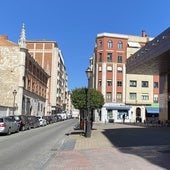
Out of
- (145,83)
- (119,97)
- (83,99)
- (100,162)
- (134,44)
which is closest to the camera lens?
(100,162)

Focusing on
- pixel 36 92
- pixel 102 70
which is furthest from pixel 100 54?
pixel 36 92

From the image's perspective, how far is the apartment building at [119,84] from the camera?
81.8 m

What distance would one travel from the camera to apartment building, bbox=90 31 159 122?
8181 cm

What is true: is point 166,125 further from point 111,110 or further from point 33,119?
point 111,110

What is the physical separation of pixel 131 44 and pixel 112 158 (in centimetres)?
7251

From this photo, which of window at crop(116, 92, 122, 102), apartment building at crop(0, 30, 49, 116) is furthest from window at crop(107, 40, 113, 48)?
apartment building at crop(0, 30, 49, 116)

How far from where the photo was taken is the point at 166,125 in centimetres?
4247

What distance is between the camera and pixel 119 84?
82562 millimetres

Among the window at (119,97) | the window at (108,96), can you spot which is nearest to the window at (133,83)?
the window at (119,97)

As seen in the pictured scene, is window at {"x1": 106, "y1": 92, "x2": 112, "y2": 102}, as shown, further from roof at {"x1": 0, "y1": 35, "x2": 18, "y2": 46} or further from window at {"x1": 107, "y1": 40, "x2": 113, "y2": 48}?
roof at {"x1": 0, "y1": 35, "x2": 18, "y2": 46}

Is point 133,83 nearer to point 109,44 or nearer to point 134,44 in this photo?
point 134,44

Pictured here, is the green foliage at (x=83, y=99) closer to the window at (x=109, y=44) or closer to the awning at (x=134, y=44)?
the window at (x=109, y=44)

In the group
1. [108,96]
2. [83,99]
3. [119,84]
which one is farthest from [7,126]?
[119,84]

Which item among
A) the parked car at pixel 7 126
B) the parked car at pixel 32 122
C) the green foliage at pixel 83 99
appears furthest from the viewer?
the parked car at pixel 32 122
